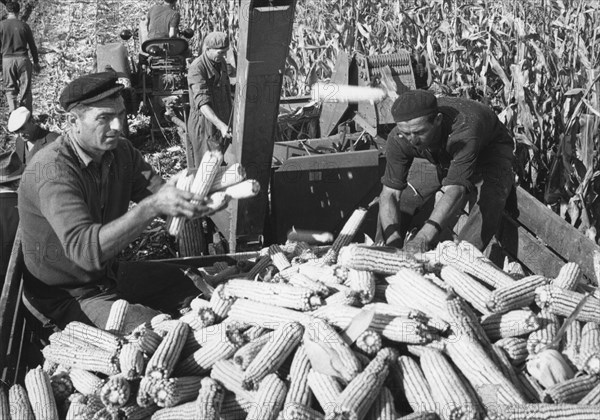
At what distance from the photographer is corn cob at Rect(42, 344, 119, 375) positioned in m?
3.94

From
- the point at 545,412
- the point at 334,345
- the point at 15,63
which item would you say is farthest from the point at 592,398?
the point at 15,63

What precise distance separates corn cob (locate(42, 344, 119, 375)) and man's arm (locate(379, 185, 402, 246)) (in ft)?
8.92

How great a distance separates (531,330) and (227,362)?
1628 mm

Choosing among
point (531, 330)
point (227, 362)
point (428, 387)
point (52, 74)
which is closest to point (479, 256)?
point (531, 330)

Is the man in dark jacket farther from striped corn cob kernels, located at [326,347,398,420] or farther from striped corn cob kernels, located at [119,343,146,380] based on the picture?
striped corn cob kernels, located at [326,347,398,420]

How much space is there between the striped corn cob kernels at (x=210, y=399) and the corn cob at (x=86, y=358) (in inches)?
21.4

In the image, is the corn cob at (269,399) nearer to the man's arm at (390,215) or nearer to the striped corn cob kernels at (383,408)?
the striped corn cob kernels at (383,408)

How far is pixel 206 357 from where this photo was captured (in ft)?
12.9

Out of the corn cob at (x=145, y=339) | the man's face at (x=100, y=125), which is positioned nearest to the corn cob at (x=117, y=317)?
the corn cob at (x=145, y=339)

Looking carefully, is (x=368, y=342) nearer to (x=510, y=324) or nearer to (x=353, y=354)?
(x=353, y=354)

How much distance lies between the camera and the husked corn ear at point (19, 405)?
12.2ft

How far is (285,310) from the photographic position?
4156 mm

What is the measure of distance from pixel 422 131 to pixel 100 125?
2.46 m

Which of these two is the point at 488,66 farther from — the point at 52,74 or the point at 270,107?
the point at 52,74
